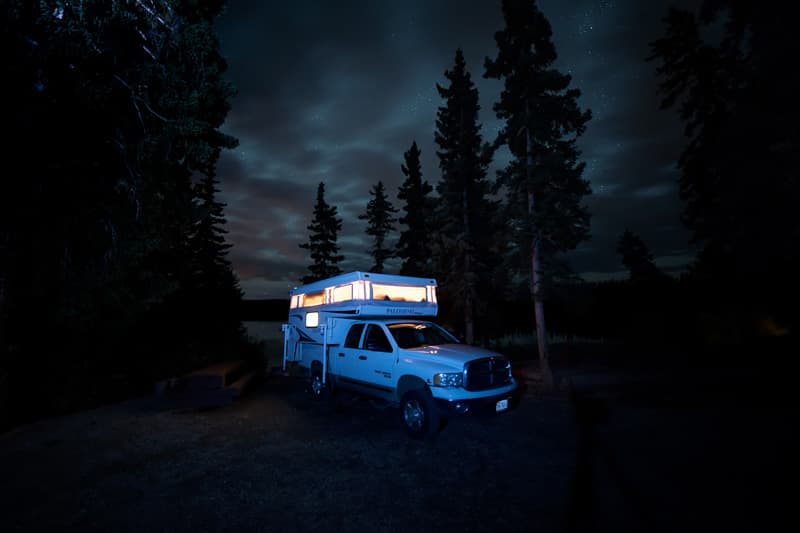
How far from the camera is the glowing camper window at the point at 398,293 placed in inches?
389

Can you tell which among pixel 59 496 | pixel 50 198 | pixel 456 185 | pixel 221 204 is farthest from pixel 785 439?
pixel 221 204

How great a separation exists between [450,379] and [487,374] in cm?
89

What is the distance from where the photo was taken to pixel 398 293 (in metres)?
10.4

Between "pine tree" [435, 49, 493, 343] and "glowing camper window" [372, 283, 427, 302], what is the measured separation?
29.2 ft

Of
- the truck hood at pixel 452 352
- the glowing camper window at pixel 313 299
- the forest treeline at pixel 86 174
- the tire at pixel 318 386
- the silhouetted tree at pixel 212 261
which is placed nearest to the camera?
the truck hood at pixel 452 352

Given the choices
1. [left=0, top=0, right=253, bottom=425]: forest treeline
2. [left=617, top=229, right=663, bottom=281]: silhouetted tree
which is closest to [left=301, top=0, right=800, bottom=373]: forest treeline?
[left=0, top=0, right=253, bottom=425]: forest treeline

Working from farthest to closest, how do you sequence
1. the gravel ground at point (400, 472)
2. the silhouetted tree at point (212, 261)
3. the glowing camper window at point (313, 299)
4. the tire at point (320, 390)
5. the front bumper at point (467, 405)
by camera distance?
the silhouetted tree at point (212, 261), the glowing camper window at point (313, 299), the tire at point (320, 390), the front bumper at point (467, 405), the gravel ground at point (400, 472)

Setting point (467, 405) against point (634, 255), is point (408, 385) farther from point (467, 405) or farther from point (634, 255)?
point (634, 255)

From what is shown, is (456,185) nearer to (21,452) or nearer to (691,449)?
(691,449)

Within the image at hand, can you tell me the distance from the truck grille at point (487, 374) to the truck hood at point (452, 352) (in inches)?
5.3

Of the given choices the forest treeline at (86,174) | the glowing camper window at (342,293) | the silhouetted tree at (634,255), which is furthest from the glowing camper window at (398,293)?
the silhouetted tree at (634,255)

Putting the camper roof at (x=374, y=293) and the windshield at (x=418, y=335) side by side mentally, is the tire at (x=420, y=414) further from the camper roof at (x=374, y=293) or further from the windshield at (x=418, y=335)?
the camper roof at (x=374, y=293)

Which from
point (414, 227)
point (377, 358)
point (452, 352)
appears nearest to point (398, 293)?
point (377, 358)

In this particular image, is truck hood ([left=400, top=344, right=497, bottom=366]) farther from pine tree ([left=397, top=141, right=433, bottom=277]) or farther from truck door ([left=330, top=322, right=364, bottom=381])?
pine tree ([left=397, top=141, right=433, bottom=277])
